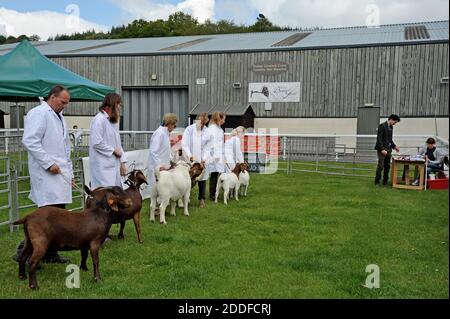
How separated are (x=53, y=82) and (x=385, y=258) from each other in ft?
24.3

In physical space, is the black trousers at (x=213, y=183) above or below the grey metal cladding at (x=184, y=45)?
below

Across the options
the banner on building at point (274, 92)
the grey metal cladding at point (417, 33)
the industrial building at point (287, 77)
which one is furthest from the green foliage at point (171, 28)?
the banner on building at point (274, 92)

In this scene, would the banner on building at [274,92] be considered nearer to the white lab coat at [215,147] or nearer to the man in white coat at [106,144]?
the white lab coat at [215,147]

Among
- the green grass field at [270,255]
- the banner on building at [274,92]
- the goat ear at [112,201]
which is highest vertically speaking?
the banner on building at [274,92]

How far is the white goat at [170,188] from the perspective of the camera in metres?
7.08

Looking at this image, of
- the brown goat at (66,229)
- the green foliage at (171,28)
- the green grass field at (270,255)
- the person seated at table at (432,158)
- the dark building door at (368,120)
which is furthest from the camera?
the green foliage at (171,28)

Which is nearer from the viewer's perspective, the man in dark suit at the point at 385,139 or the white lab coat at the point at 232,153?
the white lab coat at the point at 232,153

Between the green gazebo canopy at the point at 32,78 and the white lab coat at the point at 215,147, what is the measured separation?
11.1 feet

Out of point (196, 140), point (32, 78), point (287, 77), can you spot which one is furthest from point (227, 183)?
point (287, 77)

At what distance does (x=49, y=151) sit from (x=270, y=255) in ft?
9.40

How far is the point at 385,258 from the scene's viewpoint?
17.5 ft

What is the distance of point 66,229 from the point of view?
4137 mm

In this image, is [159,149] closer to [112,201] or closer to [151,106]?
[112,201]
